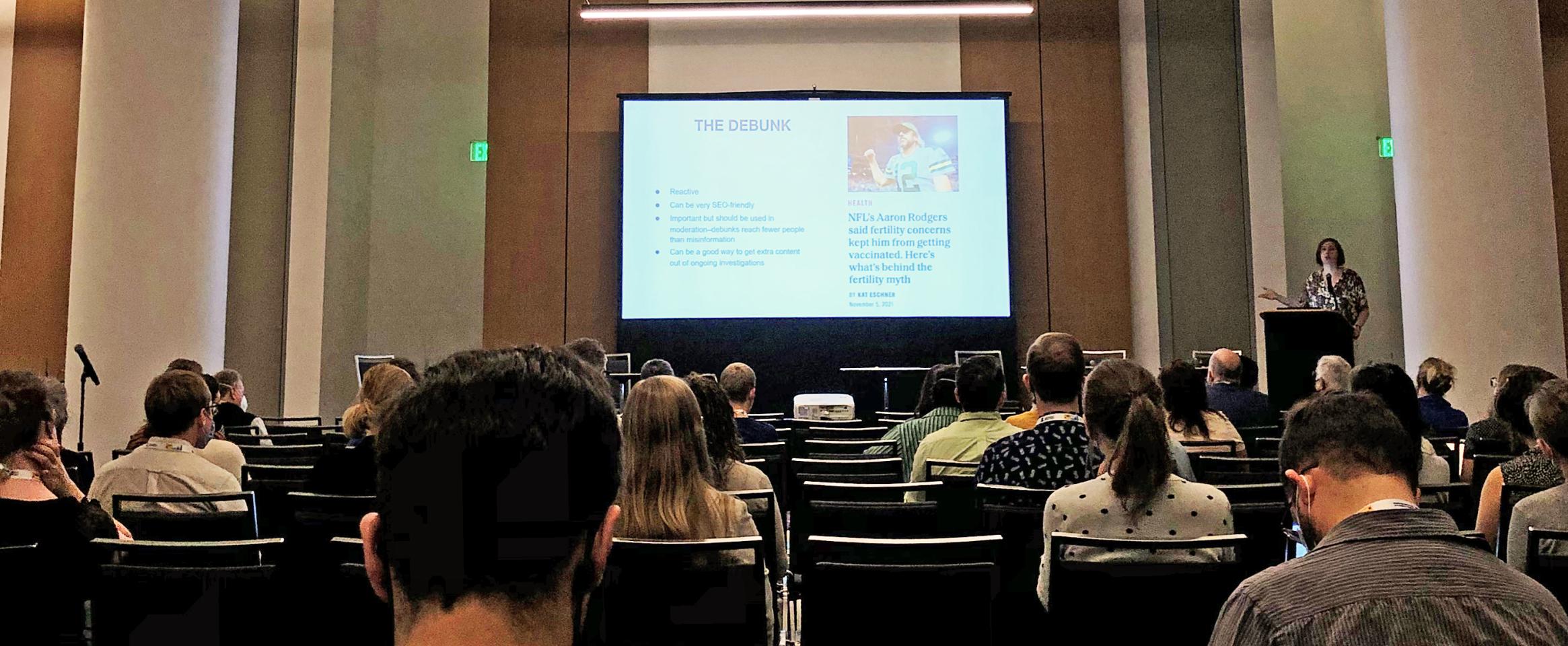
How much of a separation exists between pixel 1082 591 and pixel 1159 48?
8509 millimetres

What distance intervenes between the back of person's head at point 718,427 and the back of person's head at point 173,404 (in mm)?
1545

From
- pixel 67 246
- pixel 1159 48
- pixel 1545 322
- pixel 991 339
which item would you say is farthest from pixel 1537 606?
pixel 67 246

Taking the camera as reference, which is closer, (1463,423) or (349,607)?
(349,607)

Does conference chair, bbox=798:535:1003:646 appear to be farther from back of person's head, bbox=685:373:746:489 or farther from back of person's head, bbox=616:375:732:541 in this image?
back of person's head, bbox=685:373:746:489

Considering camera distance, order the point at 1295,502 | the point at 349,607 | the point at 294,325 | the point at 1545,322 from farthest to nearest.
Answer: the point at 294,325 < the point at 1545,322 < the point at 349,607 < the point at 1295,502

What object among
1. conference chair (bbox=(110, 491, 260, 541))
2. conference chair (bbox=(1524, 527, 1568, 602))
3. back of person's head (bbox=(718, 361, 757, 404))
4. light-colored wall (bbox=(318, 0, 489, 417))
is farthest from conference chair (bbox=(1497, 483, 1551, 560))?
light-colored wall (bbox=(318, 0, 489, 417))

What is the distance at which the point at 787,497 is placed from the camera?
15.9ft

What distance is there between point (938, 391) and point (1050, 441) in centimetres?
189

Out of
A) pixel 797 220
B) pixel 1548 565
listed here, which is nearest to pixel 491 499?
pixel 1548 565

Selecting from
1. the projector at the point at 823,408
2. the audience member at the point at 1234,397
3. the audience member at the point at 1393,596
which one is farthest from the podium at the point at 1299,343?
the audience member at the point at 1393,596

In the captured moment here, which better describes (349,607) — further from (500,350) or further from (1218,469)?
(1218,469)

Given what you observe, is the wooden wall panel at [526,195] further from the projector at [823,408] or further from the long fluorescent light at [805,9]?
the projector at [823,408]

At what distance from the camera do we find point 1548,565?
93.7 inches

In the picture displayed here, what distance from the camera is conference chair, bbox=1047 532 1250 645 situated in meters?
2.40
